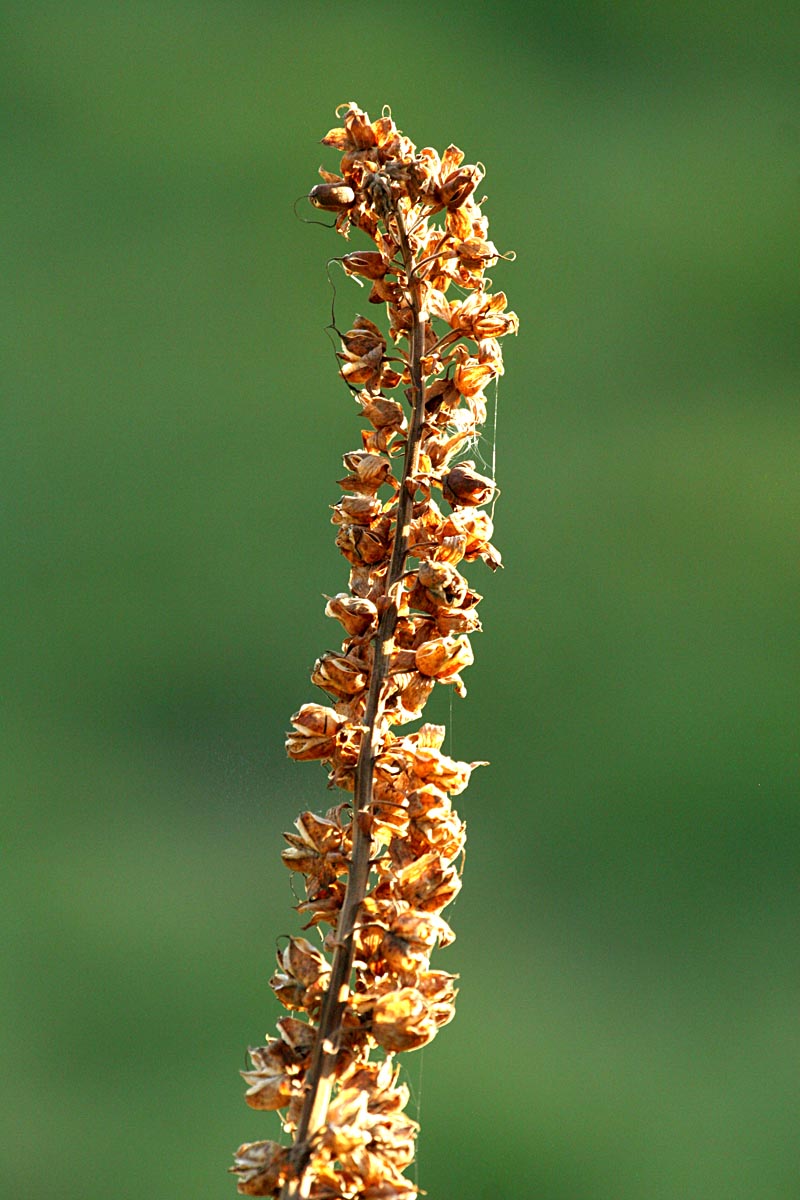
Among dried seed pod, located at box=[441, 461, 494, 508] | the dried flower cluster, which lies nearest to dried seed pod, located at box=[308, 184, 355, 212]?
the dried flower cluster

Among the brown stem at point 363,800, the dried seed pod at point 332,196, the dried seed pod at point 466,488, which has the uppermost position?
the dried seed pod at point 332,196

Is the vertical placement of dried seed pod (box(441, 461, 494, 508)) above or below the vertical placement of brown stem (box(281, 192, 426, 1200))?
above

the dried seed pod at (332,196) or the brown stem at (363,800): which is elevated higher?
the dried seed pod at (332,196)

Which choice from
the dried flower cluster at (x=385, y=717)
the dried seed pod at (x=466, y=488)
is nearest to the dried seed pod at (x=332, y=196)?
the dried flower cluster at (x=385, y=717)

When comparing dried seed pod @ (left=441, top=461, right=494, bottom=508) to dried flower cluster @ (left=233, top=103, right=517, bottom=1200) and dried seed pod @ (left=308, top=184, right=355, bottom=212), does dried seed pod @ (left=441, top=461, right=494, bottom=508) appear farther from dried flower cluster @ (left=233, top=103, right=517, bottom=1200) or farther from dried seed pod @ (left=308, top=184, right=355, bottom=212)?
dried seed pod @ (left=308, top=184, right=355, bottom=212)

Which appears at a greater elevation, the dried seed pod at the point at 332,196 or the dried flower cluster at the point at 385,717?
the dried seed pod at the point at 332,196

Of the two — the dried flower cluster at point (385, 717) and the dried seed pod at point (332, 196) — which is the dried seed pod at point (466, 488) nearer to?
the dried flower cluster at point (385, 717)

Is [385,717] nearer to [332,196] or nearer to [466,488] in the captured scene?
[466,488]

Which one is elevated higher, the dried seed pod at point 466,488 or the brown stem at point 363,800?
the dried seed pod at point 466,488
